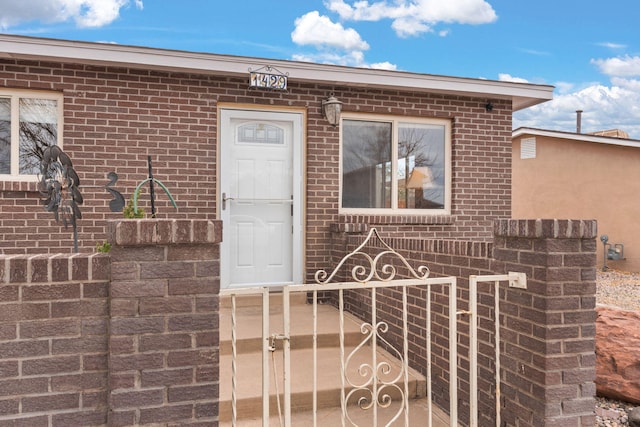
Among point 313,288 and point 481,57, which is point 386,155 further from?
point 481,57

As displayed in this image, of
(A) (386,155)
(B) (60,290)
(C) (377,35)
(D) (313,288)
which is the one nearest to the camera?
(B) (60,290)

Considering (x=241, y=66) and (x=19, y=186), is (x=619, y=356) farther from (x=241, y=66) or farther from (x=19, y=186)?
(x=19, y=186)

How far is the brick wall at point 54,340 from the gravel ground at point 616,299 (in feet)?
10.7

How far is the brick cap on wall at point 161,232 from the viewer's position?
1920mm

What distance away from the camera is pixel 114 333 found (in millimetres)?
1927

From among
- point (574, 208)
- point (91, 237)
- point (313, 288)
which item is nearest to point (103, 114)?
point (91, 237)

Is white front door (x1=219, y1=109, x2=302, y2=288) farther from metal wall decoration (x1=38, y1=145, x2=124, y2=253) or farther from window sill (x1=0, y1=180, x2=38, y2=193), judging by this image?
window sill (x1=0, y1=180, x2=38, y2=193)

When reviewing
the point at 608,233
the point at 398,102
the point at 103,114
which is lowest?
the point at 608,233

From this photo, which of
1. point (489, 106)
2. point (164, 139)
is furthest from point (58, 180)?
point (489, 106)

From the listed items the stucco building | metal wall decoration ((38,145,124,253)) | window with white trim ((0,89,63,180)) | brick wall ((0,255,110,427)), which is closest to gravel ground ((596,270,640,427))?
the stucco building

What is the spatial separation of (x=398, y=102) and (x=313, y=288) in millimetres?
4218

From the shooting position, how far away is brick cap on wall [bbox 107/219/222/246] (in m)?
1.92

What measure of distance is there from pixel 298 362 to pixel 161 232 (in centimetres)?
205

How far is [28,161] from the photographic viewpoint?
5055mm
